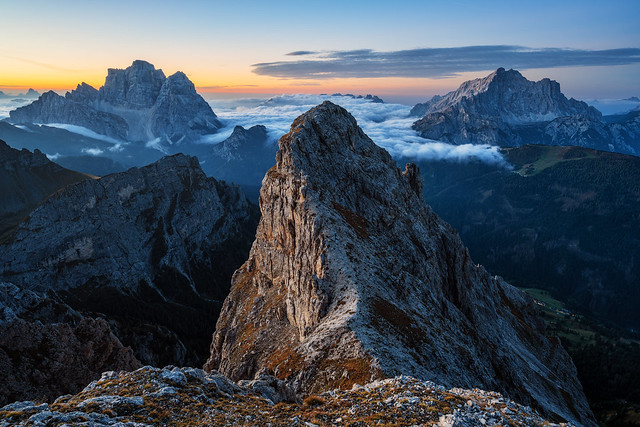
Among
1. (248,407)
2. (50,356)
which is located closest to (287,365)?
(248,407)

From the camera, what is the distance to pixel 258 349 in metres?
71.9

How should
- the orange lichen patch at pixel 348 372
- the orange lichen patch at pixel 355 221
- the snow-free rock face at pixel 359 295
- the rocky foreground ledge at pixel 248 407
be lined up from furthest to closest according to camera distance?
the orange lichen patch at pixel 355 221
the snow-free rock face at pixel 359 295
the orange lichen patch at pixel 348 372
the rocky foreground ledge at pixel 248 407

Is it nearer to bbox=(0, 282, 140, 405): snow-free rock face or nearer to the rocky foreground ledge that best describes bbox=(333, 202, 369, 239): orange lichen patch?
the rocky foreground ledge

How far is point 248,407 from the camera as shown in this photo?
41000 mm

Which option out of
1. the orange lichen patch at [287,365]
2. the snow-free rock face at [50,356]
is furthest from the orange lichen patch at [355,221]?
the snow-free rock face at [50,356]

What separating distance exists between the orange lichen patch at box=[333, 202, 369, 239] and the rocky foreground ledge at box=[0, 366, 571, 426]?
37.0 metres

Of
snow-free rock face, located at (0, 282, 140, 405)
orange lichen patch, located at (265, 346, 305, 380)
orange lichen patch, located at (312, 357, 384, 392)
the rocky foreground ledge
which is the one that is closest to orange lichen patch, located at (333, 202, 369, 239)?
orange lichen patch, located at (265, 346, 305, 380)

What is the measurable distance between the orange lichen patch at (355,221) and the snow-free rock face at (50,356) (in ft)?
230

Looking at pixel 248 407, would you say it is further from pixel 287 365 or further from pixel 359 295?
pixel 359 295

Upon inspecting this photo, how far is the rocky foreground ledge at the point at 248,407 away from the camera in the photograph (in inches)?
1375

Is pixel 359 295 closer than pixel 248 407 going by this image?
No

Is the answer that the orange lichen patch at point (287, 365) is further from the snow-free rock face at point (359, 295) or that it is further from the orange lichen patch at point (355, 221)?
the orange lichen patch at point (355, 221)

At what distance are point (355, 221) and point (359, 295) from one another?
22826mm

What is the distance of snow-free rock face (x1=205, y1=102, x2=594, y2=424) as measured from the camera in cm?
5469
